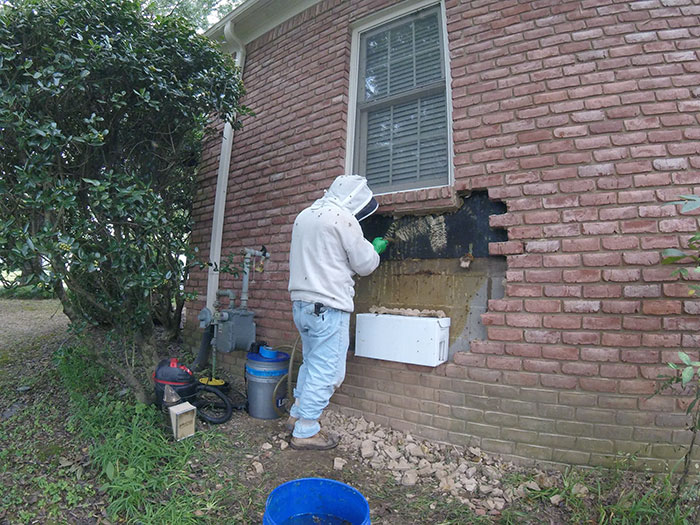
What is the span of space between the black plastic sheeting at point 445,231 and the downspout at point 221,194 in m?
1.95

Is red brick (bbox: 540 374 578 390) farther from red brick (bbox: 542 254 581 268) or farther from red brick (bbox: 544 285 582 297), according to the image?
red brick (bbox: 542 254 581 268)

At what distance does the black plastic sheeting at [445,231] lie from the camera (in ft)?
9.40

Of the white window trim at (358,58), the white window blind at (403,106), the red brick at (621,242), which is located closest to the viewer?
the red brick at (621,242)

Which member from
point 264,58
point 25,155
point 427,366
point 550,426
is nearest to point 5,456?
point 25,155

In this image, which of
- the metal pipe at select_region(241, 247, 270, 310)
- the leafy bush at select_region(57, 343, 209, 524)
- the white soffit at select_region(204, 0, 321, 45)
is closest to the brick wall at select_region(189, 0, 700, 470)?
the metal pipe at select_region(241, 247, 270, 310)

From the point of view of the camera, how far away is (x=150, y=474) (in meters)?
2.37

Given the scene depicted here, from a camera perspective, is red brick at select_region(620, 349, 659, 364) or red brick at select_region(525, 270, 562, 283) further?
red brick at select_region(525, 270, 562, 283)

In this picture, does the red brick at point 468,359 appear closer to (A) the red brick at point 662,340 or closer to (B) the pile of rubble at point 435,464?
(B) the pile of rubble at point 435,464

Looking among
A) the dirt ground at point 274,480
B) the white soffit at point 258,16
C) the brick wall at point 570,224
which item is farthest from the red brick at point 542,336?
the white soffit at point 258,16

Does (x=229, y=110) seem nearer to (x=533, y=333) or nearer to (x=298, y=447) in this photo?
(x=298, y=447)

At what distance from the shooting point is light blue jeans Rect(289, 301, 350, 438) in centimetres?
271

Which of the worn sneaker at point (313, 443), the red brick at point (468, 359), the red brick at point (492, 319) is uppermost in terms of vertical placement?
the red brick at point (492, 319)

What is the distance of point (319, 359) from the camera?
2.76m

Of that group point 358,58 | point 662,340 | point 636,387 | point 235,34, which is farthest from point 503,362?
point 235,34
